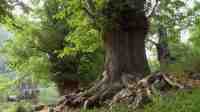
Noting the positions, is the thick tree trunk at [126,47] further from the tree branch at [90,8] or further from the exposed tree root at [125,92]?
the tree branch at [90,8]

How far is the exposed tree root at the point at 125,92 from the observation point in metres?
11.3

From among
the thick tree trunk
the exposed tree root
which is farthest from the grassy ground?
the thick tree trunk

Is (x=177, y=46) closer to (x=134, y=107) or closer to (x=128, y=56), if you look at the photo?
(x=128, y=56)

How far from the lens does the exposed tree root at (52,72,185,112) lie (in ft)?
37.0

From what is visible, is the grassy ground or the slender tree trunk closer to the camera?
the grassy ground

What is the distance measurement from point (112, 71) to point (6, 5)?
4.38 m

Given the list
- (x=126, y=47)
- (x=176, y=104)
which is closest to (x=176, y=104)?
(x=176, y=104)

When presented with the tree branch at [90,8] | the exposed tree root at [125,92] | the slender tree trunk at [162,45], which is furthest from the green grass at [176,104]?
the slender tree trunk at [162,45]

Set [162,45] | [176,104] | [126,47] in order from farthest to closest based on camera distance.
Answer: [162,45] < [126,47] < [176,104]

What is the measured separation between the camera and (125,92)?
1200cm

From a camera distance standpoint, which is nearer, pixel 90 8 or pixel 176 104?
pixel 176 104

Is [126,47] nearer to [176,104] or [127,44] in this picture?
[127,44]

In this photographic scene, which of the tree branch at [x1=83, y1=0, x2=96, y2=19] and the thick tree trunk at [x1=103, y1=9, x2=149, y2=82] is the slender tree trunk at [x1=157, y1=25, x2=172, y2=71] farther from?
the tree branch at [x1=83, y1=0, x2=96, y2=19]

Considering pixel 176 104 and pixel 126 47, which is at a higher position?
pixel 126 47
